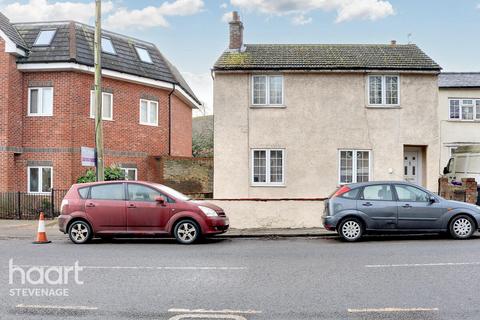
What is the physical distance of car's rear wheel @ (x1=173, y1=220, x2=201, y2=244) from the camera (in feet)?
42.5

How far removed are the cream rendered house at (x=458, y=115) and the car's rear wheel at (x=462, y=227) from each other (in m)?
14.5

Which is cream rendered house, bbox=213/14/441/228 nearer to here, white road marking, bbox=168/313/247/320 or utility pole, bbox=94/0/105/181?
utility pole, bbox=94/0/105/181

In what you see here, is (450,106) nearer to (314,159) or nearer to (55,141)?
(314,159)

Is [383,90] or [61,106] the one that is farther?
[61,106]

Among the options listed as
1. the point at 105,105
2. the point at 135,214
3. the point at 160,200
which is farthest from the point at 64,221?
the point at 105,105

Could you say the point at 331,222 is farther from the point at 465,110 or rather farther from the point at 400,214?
the point at 465,110

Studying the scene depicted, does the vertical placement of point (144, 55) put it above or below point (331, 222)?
above

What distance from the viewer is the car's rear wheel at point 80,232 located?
13266mm

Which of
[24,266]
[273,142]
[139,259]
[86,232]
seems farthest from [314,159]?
[24,266]

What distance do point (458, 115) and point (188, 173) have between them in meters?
14.3

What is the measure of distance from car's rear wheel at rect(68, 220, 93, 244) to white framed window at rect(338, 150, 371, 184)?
33.8 ft

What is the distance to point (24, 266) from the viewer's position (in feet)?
30.8

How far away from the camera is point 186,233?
12984 millimetres

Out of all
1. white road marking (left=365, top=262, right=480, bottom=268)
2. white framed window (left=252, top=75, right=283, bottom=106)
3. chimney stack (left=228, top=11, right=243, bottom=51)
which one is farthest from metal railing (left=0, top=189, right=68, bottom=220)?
white road marking (left=365, top=262, right=480, bottom=268)
